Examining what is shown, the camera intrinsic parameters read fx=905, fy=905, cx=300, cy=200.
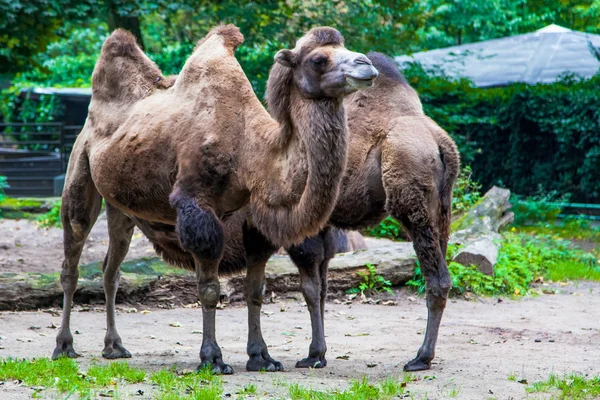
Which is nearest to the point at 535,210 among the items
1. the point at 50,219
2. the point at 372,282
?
the point at 372,282

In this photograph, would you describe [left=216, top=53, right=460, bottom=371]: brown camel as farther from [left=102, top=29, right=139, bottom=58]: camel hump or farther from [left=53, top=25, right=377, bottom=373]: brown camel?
[left=102, top=29, right=139, bottom=58]: camel hump

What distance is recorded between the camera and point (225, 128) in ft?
20.6

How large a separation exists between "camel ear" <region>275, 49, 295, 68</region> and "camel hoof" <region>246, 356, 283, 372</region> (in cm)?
209

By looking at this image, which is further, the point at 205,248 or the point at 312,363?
the point at 312,363

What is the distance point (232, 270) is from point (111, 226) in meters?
1.10

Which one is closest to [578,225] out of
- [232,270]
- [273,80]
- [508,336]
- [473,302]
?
[473,302]

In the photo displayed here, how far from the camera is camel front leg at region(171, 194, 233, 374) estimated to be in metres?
6.08

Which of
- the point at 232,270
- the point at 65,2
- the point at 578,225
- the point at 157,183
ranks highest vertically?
the point at 65,2

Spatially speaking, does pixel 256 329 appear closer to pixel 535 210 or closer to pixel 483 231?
pixel 483 231

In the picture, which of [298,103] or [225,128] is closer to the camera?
[298,103]

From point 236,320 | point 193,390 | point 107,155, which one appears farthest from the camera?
point 236,320

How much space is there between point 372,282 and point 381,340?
2292mm

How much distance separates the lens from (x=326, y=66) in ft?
18.6

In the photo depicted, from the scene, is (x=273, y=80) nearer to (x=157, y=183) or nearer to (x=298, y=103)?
(x=298, y=103)
